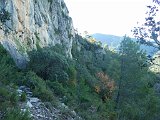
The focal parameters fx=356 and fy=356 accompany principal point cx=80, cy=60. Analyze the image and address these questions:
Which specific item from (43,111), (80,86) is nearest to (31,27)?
(80,86)

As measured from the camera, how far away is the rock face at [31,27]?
21.6 meters

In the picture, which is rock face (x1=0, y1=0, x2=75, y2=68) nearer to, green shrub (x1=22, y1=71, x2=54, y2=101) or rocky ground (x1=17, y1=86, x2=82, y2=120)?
green shrub (x1=22, y1=71, x2=54, y2=101)

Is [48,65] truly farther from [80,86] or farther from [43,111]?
[43,111]

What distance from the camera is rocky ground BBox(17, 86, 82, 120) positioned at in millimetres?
13906

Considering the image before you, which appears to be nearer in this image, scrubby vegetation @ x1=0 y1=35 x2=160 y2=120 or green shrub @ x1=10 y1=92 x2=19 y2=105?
green shrub @ x1=10 y1=92 x2=19 y2=105

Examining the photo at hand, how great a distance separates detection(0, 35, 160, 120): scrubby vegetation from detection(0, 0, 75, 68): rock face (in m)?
1.03

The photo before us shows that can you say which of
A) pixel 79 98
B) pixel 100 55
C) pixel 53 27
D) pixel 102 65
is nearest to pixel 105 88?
→ pixel 53 27

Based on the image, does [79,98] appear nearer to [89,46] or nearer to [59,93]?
[59,93]

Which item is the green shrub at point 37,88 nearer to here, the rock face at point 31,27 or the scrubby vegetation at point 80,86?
the scrubby vegetation at point 80,86

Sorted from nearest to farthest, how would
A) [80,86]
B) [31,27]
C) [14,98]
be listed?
[14,98], [31,27], [80,86]

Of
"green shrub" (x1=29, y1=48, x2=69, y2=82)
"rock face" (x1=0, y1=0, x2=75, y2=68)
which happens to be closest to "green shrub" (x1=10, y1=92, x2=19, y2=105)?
"rock face" (x1=0, y1=0, x2=75, y2=68)

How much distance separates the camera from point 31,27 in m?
26.7

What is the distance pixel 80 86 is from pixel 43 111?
42.7ft

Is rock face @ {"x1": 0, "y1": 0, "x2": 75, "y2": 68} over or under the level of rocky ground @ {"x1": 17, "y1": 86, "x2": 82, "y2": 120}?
over
